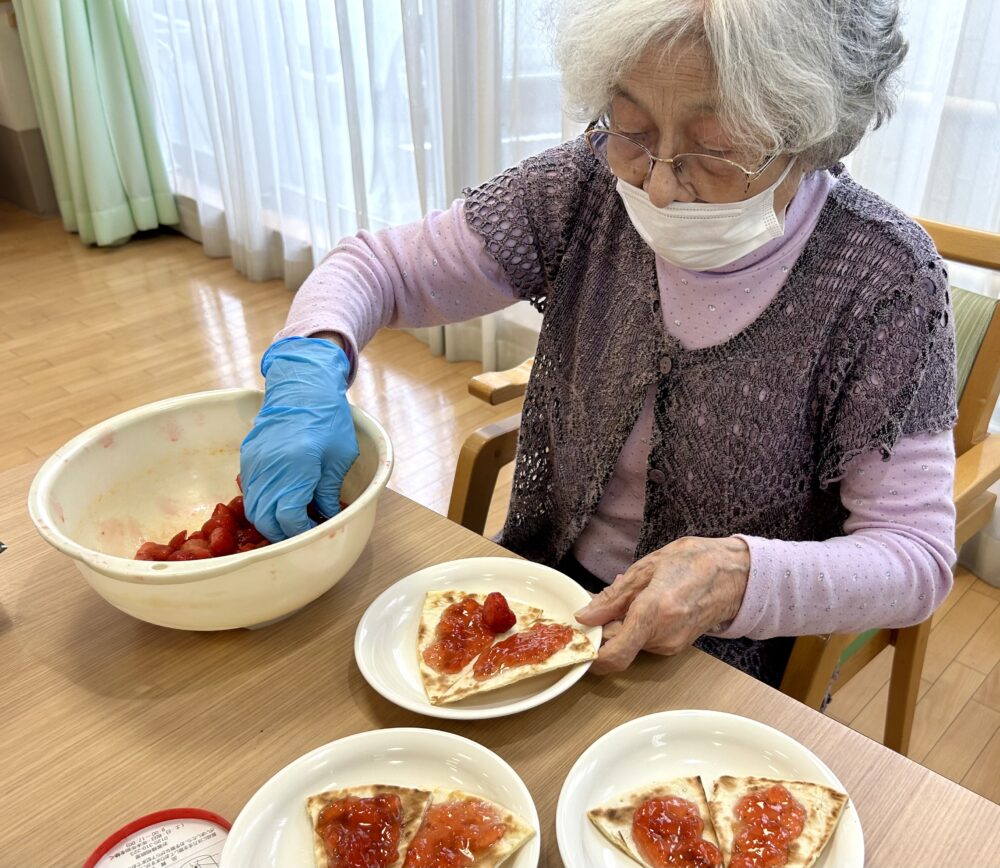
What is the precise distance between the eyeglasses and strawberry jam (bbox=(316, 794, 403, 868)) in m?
0.64

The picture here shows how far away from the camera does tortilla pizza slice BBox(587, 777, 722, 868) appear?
25.3 inches

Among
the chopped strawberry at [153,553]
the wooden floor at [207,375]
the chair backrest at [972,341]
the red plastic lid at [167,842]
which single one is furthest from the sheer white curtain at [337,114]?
the red plastic lid at [167,842]

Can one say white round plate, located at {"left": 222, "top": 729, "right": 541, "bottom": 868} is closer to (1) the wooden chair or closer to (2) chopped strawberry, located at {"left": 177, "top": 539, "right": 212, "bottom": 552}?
(2) chopped strawberry, located at {"left": 177, "top": 539, "right": 212, "bottom": 552}

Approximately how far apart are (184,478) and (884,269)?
801 mm

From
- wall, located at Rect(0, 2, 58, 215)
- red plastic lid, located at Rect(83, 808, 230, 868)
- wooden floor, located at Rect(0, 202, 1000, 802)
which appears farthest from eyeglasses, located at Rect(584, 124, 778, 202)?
wall, located at Rect(0, 2, 58, 215)

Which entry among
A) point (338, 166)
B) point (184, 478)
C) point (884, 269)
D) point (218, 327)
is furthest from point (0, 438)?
point (884, 269)

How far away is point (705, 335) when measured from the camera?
40.1 inches

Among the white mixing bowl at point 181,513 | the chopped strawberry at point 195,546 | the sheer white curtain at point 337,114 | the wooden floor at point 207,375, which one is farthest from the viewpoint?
the sheer white curtain at point 337,114

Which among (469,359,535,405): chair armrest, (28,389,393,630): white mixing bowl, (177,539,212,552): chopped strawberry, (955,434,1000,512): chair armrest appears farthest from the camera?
(469,359,535,405): chair armrest

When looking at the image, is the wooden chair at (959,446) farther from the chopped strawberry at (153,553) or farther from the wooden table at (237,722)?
the chopped strawberry at (153,553)

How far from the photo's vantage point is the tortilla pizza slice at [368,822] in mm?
635

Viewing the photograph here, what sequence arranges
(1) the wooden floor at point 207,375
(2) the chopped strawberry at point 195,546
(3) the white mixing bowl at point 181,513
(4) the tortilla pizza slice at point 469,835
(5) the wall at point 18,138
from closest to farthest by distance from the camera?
(4) the tortilla pizza slice at point 469,835
(3) the white mixing bowl at point 181,513
(2) the chopped strawberry at point 195,546
(1) the wooden floor at point 207,375
(5) the wall at point 18,138

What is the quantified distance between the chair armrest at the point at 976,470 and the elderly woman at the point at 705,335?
261mm

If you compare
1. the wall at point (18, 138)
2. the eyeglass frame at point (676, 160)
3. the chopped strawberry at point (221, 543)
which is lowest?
the wall at point (18, 138)
